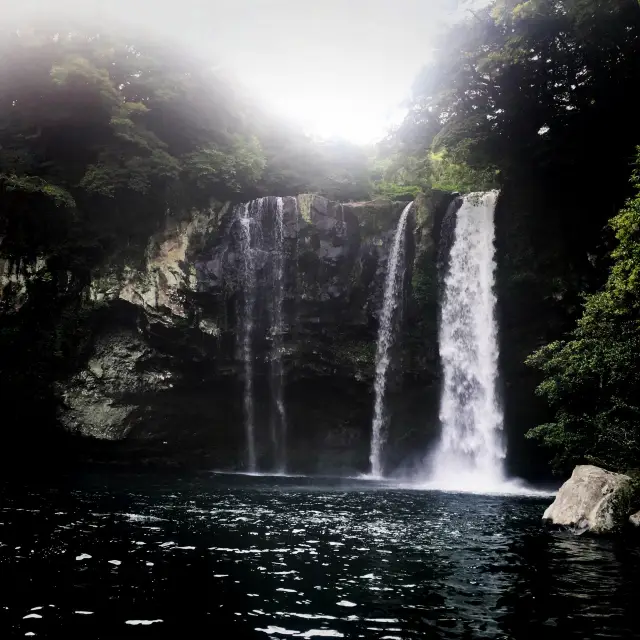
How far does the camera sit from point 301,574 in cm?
666

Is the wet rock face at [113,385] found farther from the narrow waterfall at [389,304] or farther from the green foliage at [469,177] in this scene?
the green foliage at [469,177]

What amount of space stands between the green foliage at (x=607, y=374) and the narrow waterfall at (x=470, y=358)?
4585 millimetres

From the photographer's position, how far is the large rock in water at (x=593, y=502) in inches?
372

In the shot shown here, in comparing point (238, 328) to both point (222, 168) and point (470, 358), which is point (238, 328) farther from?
point (470, 358)

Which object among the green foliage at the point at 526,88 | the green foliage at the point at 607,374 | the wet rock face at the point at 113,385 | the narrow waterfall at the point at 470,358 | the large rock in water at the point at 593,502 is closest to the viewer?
the large rock in water at the point at 593,502

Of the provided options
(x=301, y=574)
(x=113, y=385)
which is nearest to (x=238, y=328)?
(x=113, y=385)

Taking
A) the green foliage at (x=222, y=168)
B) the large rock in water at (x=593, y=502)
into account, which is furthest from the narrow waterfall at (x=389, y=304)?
the large rock in water at (x=593, y=502)

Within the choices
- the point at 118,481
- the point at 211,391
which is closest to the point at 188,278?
the point at 211,391

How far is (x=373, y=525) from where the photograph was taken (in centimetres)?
1005

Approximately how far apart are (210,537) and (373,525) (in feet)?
10.1

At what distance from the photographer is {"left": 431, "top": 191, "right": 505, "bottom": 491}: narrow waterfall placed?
20000 millimetres

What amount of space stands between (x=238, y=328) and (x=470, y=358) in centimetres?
943

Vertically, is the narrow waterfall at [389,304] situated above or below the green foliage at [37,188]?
below

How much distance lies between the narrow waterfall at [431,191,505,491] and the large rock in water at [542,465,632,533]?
8.45 meters
